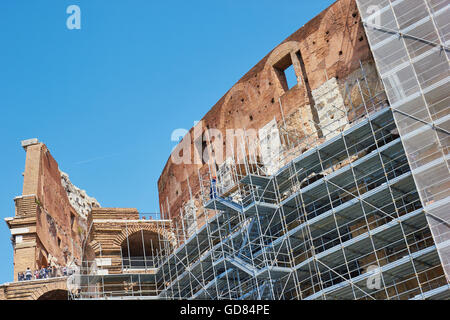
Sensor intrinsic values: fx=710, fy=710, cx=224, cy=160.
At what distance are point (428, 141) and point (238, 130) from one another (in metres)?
10.1

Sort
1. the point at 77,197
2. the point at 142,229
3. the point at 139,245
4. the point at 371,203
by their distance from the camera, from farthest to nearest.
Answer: the point at 77,197 < the point at 139,245 < the point at 142,229 < the point at 371,203

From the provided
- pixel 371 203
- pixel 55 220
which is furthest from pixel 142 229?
pixel 371 203

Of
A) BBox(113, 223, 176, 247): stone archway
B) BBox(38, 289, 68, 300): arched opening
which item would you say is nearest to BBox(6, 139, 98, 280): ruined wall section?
BBox(38, 289, 68, 300): arched opening

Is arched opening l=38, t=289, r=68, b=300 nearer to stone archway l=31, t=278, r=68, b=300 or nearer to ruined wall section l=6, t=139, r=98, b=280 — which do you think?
stone archway l=31, t=278, r=68, b=300

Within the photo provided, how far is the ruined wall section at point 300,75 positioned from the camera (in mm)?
19578

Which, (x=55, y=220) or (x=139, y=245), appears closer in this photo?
(x=139, y=245)

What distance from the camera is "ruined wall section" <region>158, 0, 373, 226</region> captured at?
1958 cm

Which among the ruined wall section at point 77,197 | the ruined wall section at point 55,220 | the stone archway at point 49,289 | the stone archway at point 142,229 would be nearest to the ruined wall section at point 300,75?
the stone archway at point 142,229

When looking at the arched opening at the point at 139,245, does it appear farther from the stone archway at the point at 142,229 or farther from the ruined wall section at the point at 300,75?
the ruined wall section at the point at 300,75

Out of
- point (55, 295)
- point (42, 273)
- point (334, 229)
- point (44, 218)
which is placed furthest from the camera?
point (44, 218)

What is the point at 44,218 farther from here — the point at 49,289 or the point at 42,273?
the point at 49,289

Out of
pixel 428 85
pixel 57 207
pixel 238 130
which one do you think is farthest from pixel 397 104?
pixel 57 207

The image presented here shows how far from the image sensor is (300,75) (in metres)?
21.1

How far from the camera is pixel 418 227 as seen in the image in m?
13.8
